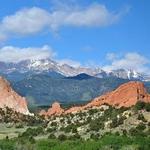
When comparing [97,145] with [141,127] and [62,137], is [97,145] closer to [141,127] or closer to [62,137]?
[141,127]

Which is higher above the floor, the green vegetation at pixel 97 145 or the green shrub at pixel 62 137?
the green shrub at pixel 62 137

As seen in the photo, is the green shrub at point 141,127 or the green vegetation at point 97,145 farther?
the green shrub at point 141,127

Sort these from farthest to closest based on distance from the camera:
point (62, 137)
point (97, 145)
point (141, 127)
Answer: point (62, 137) → point (141, 127) → point (97, 145)

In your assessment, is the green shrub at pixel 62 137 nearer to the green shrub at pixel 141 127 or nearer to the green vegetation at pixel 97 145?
the green vegetation at pixel 97 145

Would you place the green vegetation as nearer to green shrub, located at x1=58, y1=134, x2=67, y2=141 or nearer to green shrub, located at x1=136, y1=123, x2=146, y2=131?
green shrub, located at x1=136, y1=123, x2=146, y2=131

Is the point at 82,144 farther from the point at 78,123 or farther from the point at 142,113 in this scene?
the point at 78,123

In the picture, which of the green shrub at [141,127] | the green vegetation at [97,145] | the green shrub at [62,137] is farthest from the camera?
the green shrub at [62,137]

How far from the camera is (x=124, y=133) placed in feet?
482

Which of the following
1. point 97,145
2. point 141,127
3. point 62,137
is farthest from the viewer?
point 62,137

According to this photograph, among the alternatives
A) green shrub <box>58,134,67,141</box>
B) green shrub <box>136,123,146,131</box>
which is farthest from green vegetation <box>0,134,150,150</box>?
green shrub <box>58,134,67,141</box>

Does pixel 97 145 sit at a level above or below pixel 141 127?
below

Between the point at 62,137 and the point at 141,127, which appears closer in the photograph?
the point at 141,127

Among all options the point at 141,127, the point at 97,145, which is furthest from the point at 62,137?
the point at 97,145

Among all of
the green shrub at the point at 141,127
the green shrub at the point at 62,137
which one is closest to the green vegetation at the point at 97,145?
the green shrub at the point at 141,127
